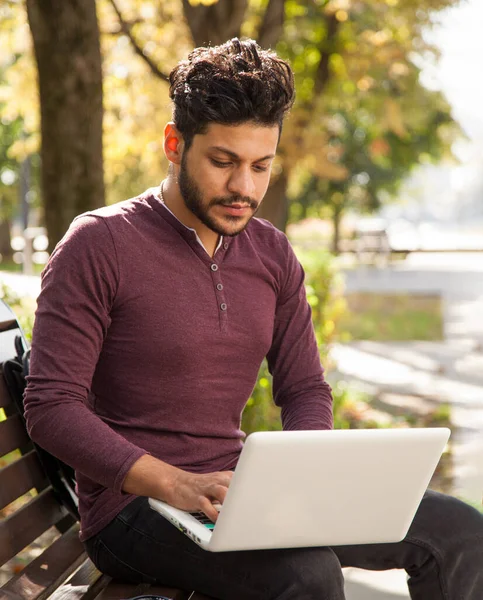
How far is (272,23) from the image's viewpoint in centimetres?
947

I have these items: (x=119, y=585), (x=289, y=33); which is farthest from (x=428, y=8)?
(x=119, y=585)

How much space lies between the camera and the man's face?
8.85 ft

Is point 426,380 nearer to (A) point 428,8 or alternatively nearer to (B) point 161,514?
(A) point 428,8

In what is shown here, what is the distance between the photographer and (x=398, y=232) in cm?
6738

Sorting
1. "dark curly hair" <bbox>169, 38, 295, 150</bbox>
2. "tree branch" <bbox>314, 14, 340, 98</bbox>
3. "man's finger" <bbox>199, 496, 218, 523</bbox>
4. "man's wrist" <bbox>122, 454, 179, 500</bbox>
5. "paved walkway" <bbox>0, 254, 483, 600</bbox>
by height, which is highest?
"tree branch" <bbox>314, 14, 340, 98</bbox>

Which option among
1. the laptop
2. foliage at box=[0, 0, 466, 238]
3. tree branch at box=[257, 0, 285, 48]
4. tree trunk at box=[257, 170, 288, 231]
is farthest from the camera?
Answer: tree trunk at box=[257, 170, 288, 231]

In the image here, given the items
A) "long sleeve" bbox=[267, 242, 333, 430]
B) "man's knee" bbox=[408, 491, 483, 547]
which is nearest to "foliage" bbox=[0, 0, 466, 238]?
"long sleeve" bbox=[267, 242, 333, 430]

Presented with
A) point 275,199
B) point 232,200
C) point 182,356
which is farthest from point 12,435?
point 275,199

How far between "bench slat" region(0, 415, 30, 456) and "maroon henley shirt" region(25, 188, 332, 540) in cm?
33

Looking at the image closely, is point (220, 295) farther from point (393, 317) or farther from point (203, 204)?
point (393, 317)

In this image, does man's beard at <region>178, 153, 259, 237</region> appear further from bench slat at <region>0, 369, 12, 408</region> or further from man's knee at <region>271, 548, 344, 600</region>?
man's knee at <region>271, 548, 344, 600</region>

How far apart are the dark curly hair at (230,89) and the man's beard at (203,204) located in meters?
0.10

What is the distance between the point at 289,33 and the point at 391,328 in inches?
185

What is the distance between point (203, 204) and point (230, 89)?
0.32 m
